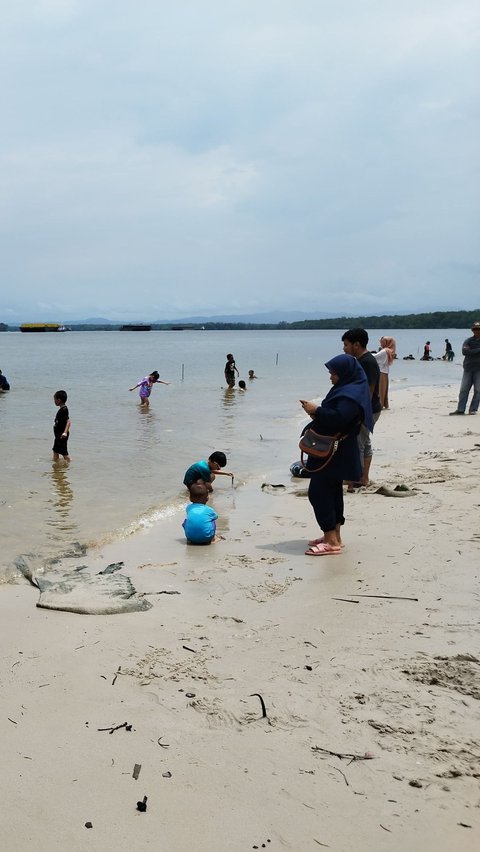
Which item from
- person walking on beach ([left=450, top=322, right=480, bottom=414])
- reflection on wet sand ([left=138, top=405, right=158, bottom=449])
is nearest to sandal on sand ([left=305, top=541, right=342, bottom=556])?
reflection on wet sand ([left=138, top=405, right=158, bottom=449])

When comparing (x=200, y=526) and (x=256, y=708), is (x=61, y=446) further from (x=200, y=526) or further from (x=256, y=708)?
(x=256, y=708)

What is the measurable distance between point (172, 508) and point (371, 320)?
181524 mm

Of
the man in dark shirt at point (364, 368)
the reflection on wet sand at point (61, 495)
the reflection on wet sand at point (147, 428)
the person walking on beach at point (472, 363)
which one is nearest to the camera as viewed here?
the man in dark shirt at point (364, 368)

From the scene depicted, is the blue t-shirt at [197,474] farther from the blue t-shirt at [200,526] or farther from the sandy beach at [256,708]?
the sandy beach at [256,708]

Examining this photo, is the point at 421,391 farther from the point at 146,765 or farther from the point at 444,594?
the point at 146,765

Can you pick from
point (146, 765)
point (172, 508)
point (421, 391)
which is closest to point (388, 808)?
point (146, 765)

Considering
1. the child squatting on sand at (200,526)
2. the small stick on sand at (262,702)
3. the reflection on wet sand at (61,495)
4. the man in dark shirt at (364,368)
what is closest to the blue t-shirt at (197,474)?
the child squatting on sand at (200,526)

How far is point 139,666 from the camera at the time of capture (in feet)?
12.0

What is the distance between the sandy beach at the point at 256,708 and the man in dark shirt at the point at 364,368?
1.93m

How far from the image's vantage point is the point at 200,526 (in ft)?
21.1

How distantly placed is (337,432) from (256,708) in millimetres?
2850

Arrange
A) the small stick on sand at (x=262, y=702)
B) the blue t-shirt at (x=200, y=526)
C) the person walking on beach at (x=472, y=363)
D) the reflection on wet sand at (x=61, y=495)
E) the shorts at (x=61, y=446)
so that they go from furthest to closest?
the person walking on beach at (x=472, y=363)
the shorts at (x=61, y=446)
the reflection on wet sand at (x=61, y=495)
the blue t-shirt at (x=200, y=526)
the small stick on sand at (x=262, y=702)

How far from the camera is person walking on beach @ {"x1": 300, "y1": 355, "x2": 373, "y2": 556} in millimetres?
5539

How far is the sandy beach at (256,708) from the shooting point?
2449 mm
